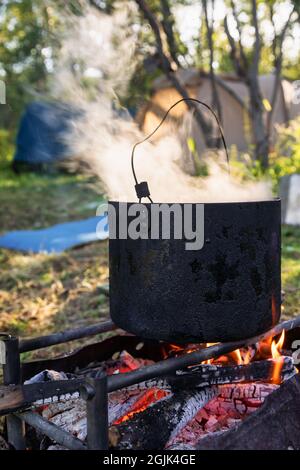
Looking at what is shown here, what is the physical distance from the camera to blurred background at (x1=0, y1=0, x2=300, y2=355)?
2.53 metres

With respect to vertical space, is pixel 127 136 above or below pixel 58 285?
above

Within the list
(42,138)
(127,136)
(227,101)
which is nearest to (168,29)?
(127,136)

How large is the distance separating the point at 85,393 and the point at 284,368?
31.8 inches

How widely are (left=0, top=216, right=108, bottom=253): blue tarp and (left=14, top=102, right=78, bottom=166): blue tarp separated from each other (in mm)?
7182

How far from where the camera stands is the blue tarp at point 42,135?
13742 millimetres

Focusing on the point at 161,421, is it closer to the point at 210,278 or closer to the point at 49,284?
the point at 210,278

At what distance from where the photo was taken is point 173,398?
70.7 inches

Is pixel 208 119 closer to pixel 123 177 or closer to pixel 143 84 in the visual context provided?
pixel 143 84

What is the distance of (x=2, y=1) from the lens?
15203mm

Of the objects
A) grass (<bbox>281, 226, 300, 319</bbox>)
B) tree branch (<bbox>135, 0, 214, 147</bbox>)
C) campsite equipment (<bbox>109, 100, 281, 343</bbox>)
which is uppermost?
tree branch (<bbox>135, 0, 214, 147</bbox>)

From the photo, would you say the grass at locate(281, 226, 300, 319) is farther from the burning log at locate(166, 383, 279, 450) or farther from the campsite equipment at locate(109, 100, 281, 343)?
the campsite equipment at locate(109, 100, 281, 343)

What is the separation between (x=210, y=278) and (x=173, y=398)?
17.3 inches

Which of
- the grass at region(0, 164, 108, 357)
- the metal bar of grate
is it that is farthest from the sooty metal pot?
the grass at region(0, 164, 108, 357)

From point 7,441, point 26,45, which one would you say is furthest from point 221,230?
point 26,45
